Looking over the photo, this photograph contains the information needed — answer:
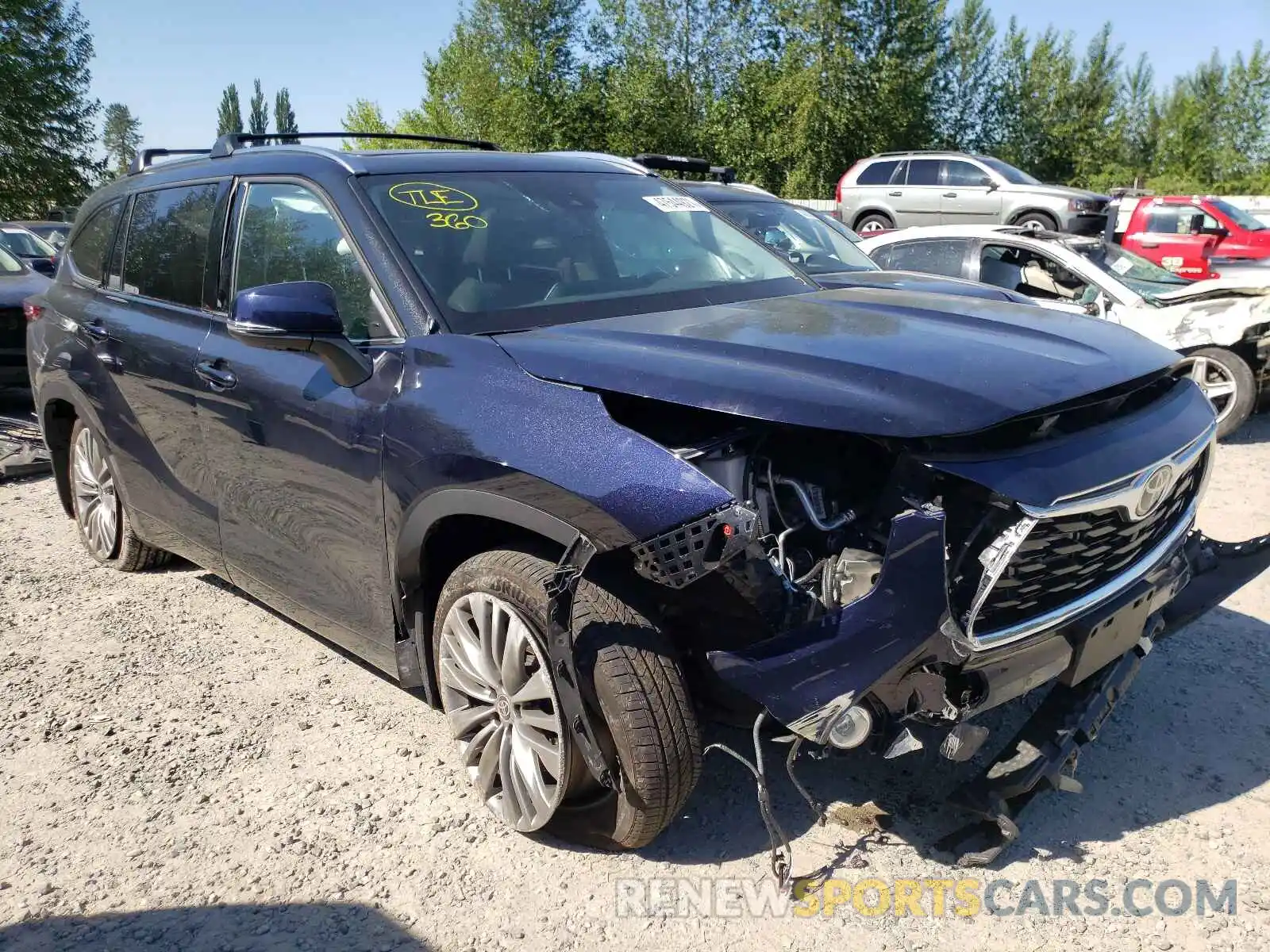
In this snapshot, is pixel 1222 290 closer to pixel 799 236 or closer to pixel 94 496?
pixel 799 236

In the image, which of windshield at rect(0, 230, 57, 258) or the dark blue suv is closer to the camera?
the dark blue suv

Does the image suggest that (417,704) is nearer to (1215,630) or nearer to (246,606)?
(246,606)

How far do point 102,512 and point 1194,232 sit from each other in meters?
18.2

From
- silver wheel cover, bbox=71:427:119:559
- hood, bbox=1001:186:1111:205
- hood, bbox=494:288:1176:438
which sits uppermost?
hood, bbox=1001:186:1111:205

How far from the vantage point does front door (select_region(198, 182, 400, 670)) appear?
306 cm

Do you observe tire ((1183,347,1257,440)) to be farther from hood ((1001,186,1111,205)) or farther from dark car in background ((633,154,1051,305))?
hood ((1001,186,1111,205))

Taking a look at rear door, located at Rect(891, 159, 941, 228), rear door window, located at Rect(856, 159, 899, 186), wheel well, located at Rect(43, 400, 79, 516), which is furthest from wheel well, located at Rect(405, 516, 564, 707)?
rear door window, located at Rect(856, 159, 899, 186)

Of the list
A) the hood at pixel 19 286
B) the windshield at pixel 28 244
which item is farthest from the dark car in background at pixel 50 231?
the hood at pixel 19 286

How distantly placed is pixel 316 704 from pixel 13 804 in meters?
0.98

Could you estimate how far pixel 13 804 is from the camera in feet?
10.5

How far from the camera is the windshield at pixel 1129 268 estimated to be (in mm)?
8297

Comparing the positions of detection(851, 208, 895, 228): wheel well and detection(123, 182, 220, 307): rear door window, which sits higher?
detection(123, 182, 220, 307): rear door window

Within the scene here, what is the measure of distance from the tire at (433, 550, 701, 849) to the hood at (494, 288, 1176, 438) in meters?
0.53

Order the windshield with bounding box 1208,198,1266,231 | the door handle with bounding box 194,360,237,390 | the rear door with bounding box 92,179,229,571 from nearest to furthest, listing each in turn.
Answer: the door handle with bounding box 194,360,237,390 → the rear door with bounding box 92,179,229,571 → the windshield with bounding box 1208,198,1266,231
